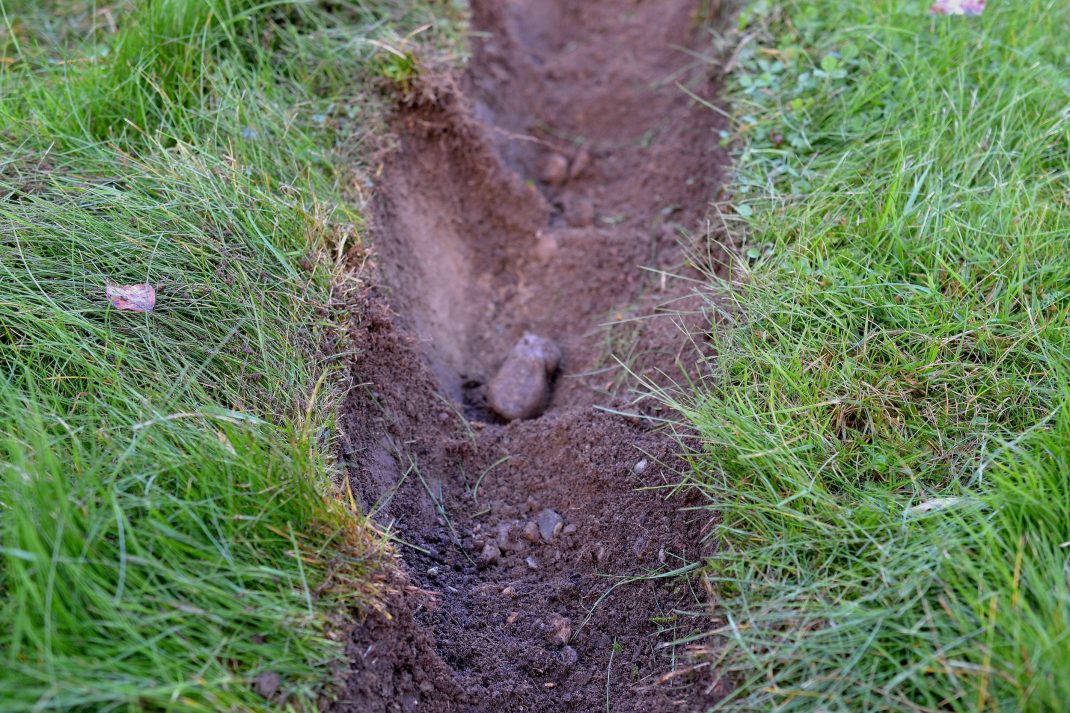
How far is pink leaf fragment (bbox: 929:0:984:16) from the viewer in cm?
271

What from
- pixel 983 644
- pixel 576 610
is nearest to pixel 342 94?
pixel 576 610

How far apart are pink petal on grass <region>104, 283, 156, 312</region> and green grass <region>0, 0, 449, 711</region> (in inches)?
1.1

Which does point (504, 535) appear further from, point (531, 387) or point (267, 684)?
point (267, 684)

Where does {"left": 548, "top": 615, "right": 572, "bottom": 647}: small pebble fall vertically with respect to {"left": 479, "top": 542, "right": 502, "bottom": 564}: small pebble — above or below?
above

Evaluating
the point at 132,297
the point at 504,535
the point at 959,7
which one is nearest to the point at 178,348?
the point at 132,297

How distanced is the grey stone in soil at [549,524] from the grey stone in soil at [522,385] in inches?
14.6

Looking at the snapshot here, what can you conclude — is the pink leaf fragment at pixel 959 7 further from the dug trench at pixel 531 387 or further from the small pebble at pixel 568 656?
the small pebble at pixel 568 656

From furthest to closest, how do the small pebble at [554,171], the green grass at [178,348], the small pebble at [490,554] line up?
the small pebble at [554,171] < the small pebble at [490,554] < the green grass at [178,348]

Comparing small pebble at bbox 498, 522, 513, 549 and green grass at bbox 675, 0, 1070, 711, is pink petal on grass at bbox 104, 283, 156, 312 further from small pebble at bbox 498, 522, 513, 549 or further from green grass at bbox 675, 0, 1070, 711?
green grass at bbox 675, 0, 1070, 711

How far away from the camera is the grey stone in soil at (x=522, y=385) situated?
2.59 m

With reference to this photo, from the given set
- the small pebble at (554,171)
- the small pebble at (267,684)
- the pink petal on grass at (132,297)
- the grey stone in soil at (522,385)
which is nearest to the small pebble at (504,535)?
the grey stone in soil at (522,385)

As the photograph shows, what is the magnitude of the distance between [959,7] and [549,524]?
6.96 ft

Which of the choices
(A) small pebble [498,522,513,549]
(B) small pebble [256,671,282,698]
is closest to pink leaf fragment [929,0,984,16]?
(A) small pebble [498,522,513,549]

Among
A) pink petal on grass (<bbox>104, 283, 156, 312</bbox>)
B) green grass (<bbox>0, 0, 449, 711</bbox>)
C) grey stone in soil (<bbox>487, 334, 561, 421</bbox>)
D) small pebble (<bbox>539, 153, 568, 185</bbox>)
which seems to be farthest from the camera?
small pebble (<bbox>539, 153, 568, 185</bbox>)
